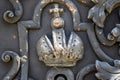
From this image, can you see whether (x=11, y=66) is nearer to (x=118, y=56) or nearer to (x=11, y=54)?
(x=11, y=54)

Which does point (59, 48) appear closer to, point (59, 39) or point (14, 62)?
point (59, 39)

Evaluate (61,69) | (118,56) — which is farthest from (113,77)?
(61,69)

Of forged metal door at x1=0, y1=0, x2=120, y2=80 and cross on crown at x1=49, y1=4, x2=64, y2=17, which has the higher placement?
cross on crown at x1=49, y1=4, x2=64, y2=17

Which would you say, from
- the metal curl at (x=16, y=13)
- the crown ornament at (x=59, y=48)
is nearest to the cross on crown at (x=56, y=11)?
the crown ornament at (x=59, y=48)

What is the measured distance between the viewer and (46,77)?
1298 millimetres

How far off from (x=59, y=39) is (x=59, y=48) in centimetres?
4

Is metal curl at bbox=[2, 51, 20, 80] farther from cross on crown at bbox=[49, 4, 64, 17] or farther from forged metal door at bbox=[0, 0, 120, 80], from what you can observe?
cross on crown at bbox=[49, 4, 64, 17]

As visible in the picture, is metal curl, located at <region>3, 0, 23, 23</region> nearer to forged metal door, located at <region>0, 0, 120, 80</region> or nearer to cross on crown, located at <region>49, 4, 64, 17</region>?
forged metal door, located at <region>0, 0, 120, 80</region>

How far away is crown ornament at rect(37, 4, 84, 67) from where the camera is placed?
1267 mm

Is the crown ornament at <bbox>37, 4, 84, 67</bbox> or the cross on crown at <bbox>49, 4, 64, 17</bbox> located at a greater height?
the cross on crown at <bbox>49, 4, 64, 17</bbox>

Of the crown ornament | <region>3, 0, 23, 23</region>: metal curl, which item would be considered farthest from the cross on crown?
<region>3, 0, 23, 23</region>: metal curl

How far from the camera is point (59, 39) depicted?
1.28 m

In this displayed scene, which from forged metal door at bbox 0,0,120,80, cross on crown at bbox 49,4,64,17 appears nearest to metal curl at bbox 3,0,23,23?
forged metal door at bbox 0,0,120,80

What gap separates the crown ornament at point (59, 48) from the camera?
127cm
